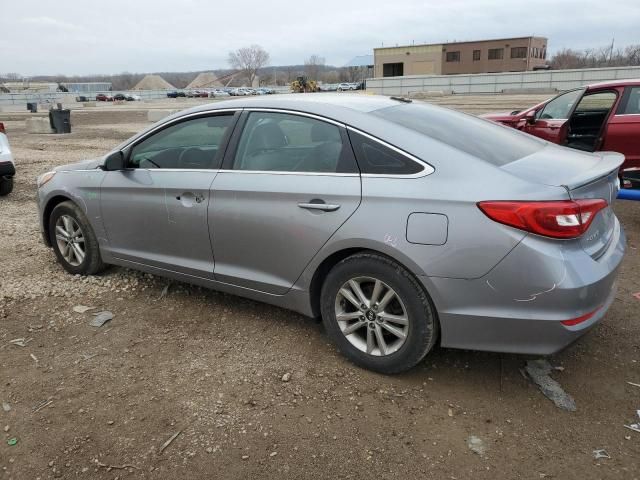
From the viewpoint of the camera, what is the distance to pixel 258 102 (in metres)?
3.76

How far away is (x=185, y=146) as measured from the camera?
13.5 feet

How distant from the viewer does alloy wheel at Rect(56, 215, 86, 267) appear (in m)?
4.78

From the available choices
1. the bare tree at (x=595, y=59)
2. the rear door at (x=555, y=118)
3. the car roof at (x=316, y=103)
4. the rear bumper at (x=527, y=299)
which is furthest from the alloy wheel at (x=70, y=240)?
the bare tree at (x=595, y=59)

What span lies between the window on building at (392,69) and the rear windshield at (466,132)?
299 ft

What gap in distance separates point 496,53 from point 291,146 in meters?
93.2

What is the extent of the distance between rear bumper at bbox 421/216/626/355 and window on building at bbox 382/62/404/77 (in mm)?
92310

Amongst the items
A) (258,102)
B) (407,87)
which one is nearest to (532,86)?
(407,87)

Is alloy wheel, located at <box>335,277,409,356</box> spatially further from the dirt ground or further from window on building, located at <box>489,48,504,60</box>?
window on building, located at <box>489,48,504,60</box>

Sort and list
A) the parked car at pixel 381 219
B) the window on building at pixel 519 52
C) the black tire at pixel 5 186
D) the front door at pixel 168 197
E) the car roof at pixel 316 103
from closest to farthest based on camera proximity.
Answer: the parked car at pixel 381 219 → the car roof at pixel 316 103 → the front door at pixel 168 197 → the black tire at pixel 5 186 → the window on building at pixel 519 52

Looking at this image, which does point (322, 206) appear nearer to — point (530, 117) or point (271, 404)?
point (271, 404)

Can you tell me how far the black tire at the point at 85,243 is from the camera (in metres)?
4.66

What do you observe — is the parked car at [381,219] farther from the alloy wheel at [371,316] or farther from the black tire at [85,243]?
the black tire at [85,243]

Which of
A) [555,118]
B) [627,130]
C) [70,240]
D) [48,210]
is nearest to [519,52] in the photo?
[555,118]

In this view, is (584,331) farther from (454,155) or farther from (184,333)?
(184,333)
